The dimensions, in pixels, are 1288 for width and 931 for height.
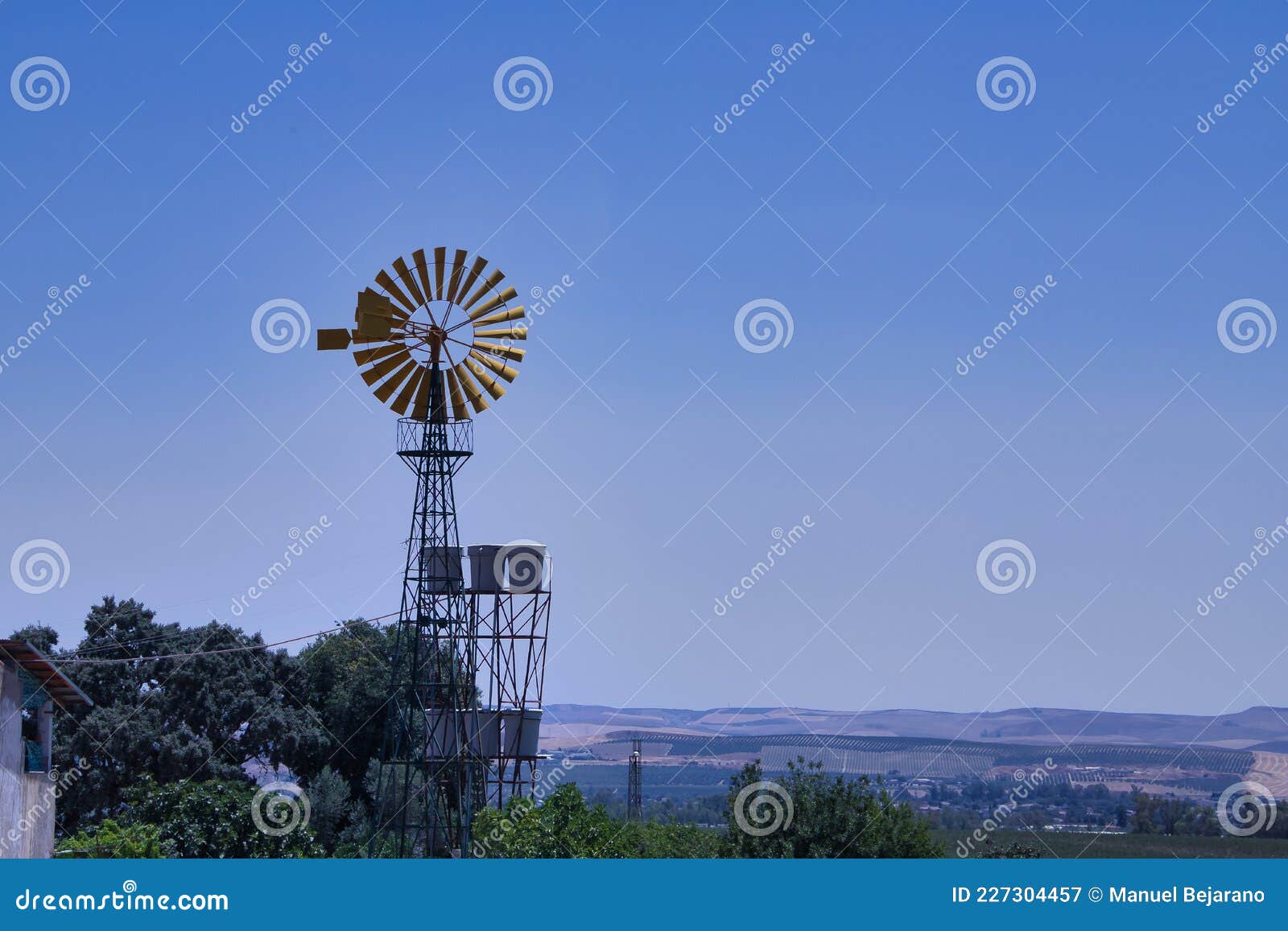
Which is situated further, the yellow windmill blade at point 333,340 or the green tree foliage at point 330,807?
the green tree foliage at point 330,807

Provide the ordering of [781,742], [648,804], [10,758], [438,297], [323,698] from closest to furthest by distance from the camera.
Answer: [10,758]
[438,297]
[323,698]
[648,804]
[781,742]

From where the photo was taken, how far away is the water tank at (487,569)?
3916 cm

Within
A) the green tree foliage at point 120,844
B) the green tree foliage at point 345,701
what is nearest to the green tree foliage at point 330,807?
the green tree foliage at point 345,701

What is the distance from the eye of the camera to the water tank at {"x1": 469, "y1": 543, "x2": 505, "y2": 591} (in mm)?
39156

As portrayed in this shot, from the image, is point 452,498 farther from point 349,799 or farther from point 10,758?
point 349,799

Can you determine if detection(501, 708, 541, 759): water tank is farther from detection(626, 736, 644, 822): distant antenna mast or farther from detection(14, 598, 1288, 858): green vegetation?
detection(626, 736, 644, 822): distant antenna mast

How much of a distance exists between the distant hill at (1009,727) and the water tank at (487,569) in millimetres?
81850

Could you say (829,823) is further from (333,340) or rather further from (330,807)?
(330,807)

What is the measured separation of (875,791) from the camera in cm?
3850

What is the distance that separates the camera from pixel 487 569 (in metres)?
39.2

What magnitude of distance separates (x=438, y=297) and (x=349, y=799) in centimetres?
2847

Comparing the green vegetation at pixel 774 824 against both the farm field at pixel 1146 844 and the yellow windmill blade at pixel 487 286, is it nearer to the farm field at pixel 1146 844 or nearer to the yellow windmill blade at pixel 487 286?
the yellow windmill blade at pixel 487 286

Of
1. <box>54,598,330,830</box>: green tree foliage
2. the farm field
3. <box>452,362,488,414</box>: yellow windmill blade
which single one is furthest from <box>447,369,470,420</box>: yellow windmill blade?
the farm field
